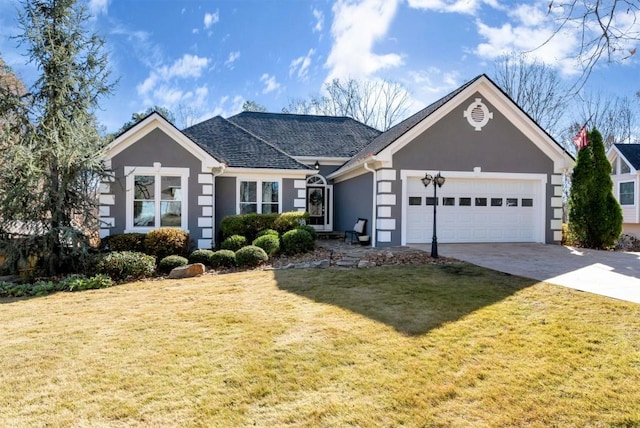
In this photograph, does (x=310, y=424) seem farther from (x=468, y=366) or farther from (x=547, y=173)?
(x=547, y=173)

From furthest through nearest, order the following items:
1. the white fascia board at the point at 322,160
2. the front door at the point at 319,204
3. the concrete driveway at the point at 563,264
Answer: the front door at the point at 319,204 → the white fascia board at the point at 322,160 → the concrete driveway at the point at 563,264

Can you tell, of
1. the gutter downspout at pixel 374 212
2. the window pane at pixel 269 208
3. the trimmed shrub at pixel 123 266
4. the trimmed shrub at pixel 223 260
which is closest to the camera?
the trimmed shrub at pixel 123 266

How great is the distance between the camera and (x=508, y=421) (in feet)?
10.6

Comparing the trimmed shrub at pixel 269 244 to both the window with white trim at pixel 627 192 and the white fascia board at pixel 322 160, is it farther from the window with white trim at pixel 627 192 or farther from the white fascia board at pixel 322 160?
the window with white trim at pixel 627 192

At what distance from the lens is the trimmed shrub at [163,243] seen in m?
11.5

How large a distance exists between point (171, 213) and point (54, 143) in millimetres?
4151

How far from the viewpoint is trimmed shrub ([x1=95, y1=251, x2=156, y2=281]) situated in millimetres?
9805

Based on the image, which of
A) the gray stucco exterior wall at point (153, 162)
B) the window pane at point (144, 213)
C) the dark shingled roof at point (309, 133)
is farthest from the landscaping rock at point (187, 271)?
the dark shingled roof at point (309, 133)

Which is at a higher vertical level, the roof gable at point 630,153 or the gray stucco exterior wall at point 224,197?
the roof gable at point 630,153

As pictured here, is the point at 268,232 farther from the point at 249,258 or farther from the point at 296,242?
the point at 249,258

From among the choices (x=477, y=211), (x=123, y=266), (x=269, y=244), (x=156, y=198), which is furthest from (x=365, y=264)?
(x=156, y=198)

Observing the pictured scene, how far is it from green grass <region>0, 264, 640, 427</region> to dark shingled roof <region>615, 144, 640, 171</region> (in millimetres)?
20981

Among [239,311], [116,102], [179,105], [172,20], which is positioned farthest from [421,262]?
[179,105]

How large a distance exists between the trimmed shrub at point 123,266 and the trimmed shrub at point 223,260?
160 centimetres
